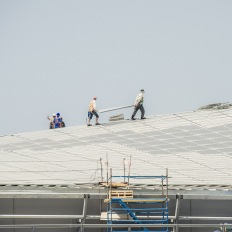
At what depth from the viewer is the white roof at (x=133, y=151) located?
49250 mm

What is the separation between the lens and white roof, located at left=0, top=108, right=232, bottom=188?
162 feet

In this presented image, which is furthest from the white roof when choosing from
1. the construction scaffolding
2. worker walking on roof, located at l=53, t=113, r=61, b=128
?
the construction scaffolding

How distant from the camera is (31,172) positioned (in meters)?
50.4

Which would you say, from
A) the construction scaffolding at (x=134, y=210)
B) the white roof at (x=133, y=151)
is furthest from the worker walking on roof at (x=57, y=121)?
the construction scaffolding at (x=134, y=210)

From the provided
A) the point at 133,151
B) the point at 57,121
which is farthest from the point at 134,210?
the point at 57,121

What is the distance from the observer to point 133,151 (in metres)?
58.5

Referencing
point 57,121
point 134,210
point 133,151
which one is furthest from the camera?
point 57,121

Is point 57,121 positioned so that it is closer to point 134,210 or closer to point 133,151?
point 133,151

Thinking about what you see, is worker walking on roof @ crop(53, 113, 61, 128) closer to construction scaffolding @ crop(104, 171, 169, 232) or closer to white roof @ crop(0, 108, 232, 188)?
white roof @ crop(0, 108, 232, 188)

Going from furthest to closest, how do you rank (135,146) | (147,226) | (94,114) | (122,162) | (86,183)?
(94,114)
(135,146)
(122,162)
(86,183)
(147,226)

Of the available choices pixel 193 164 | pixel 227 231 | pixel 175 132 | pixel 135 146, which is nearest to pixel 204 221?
pixel 227 231

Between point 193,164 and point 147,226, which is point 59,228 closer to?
point 147,226

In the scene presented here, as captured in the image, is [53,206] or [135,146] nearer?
[53,206]

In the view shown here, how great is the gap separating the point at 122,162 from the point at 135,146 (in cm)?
640
